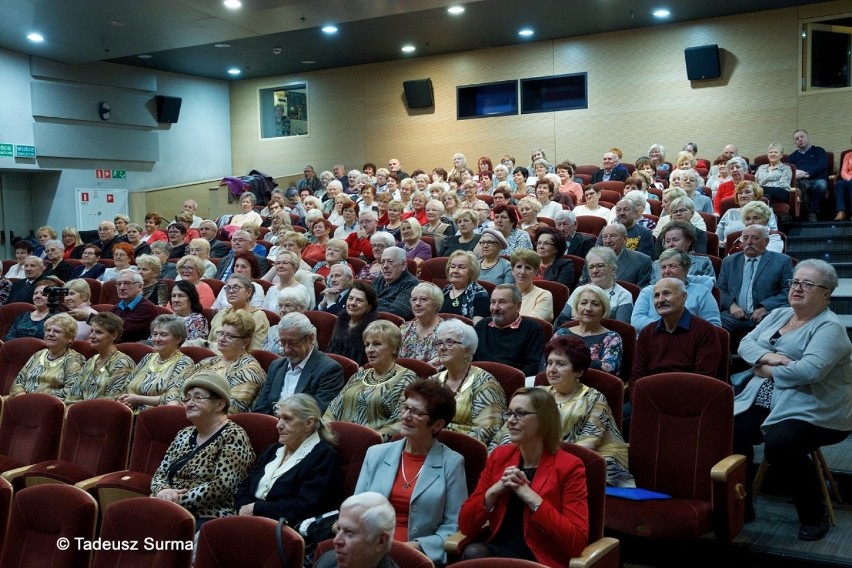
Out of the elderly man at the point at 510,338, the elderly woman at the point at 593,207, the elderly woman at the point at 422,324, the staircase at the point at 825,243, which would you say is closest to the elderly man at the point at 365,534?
the elderly man at the point at 510,338

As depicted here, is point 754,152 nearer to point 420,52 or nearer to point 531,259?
point 420,52

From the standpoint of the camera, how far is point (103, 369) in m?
4.32

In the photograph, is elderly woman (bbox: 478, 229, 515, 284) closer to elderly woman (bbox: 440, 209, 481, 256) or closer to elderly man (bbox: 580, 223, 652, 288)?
elderly man (bbox: 580, 223, 652, 288)

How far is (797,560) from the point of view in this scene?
276cm

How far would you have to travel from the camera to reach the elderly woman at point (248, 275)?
5.34 m

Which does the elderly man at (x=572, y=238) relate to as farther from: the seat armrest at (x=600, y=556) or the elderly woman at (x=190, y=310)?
the seat armrest at (x=600, y=556)

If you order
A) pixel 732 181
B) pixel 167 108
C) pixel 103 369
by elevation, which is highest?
pixel 167 108

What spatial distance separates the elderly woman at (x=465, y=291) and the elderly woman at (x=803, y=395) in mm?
1538

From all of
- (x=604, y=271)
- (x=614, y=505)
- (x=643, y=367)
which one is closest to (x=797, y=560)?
(x=614, y=505)

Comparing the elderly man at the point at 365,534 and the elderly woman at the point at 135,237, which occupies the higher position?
the elderly woman at the point at 135,237

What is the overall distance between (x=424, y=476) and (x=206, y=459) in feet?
2.97

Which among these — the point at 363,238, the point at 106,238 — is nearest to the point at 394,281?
the point at 363,238

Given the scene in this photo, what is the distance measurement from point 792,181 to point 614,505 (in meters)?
6.11

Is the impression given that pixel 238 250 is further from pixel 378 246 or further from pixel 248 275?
pixel 378 246
